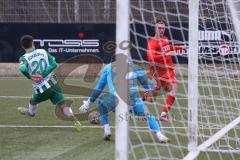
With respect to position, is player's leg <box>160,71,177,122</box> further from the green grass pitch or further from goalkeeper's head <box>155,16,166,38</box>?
goalkeeper's head <box>155,16,166,38</box>

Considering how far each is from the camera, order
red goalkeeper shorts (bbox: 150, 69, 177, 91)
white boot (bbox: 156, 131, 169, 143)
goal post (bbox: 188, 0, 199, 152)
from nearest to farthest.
Answer: 1. goal post (bbox: 188, 0, 199, 152)
2. white boot (bbox: 156, 131, 169, 143)
3. red goalkeeper shorts (bbox: 150, 69, 177, 91)

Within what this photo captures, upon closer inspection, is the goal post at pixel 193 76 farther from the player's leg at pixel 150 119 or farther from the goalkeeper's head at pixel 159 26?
the player's leg at pixel 150 119

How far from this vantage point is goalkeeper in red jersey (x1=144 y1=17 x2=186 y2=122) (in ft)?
26.1

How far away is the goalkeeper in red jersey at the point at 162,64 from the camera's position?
7.96m

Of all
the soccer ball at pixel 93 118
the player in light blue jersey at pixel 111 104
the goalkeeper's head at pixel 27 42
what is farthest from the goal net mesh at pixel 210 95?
→ the goalkeeper's head at pixel 27 42

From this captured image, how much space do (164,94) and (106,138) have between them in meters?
2.45

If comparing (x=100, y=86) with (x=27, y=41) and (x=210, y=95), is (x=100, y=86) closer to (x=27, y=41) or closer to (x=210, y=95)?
(x=210, y=95)

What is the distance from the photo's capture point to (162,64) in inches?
365

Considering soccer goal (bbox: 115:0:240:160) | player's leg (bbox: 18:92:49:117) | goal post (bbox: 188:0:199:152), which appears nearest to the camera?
goal post (bbox: 188:0:199:152)

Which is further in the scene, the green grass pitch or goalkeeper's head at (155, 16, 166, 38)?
the green grass pitch

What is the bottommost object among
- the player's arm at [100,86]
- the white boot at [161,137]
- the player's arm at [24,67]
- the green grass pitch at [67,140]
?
the green grass pitch at [67,140]

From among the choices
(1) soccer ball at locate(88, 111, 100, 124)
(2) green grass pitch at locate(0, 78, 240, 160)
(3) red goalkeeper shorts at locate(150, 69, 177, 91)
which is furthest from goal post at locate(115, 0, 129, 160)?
(1) soccer ball at locate(88, 111, 100, 124)

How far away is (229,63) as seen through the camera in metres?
11.0

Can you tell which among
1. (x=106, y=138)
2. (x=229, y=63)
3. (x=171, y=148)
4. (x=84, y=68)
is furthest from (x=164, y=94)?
(x=84, y=68)
